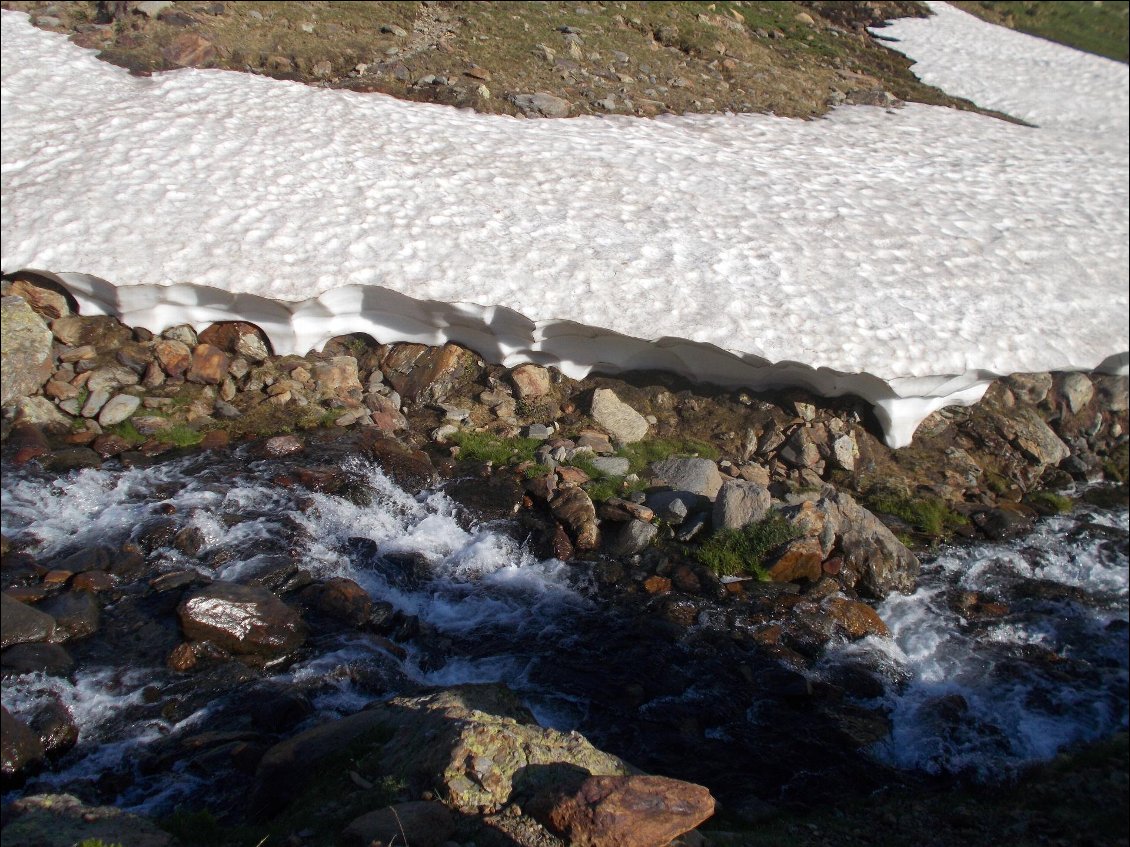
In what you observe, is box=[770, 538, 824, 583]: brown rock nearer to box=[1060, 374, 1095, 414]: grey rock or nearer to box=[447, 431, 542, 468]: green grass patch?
box=[447, 431, 542, 468]: green grass patch

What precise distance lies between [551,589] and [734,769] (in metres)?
2.74


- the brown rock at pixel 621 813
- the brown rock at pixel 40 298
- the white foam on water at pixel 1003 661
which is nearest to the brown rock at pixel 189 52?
the brown rock at pixel 40 298

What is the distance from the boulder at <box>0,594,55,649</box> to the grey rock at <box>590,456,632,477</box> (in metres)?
5.95

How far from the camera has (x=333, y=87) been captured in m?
16.0

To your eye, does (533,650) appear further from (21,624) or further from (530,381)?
(21,624)

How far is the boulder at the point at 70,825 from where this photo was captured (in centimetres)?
603

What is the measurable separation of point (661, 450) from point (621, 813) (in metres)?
6.59

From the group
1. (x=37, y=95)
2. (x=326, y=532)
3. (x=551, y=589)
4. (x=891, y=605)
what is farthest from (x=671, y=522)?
(x=37, y=95)

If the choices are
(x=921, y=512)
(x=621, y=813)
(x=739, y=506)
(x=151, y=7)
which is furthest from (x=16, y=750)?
(x=151, y=7)

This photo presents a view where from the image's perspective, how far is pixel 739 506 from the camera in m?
10.6

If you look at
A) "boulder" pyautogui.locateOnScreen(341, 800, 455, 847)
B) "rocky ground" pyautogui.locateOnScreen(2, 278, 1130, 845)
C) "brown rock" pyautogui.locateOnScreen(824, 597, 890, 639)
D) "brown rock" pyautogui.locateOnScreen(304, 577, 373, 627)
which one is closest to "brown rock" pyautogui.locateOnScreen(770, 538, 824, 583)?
"rocky ground" pyautogui.locateOnScreen(2, 278, 1130, 845)

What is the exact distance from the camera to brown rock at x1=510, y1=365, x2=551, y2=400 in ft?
39.7

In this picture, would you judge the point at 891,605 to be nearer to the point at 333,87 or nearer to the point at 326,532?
the point at 326,532

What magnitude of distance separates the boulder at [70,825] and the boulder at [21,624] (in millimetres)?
2123
